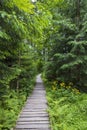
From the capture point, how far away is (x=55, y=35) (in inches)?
687

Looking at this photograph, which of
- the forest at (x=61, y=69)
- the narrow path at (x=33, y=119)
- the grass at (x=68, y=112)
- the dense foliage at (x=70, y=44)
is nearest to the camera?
the narrow path at (x=33, y=119)

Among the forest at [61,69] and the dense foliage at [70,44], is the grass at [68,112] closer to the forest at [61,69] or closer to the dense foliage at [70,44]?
the forest at [61,69]

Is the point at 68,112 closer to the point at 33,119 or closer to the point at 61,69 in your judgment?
the point at 33,119

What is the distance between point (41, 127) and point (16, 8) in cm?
413

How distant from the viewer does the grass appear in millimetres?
8569

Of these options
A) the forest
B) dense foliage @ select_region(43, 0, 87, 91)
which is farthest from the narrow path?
dense foliage @ select_region(43, 0, 87, 91)

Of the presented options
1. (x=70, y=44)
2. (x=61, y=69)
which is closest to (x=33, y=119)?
(x=61, y=69)

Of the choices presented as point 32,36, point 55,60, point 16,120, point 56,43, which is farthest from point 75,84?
point 32,36

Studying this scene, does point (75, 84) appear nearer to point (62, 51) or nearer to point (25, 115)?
point (62, 51)

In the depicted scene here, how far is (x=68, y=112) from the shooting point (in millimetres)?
10664

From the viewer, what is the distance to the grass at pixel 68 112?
8.57 metres

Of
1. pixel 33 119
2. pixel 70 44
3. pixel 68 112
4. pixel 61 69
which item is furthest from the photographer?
pixel 61 69

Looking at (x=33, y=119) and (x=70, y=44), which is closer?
(x=33, y=119)

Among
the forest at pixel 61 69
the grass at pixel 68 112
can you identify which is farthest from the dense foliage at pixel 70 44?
the grass at pixel 68 112
